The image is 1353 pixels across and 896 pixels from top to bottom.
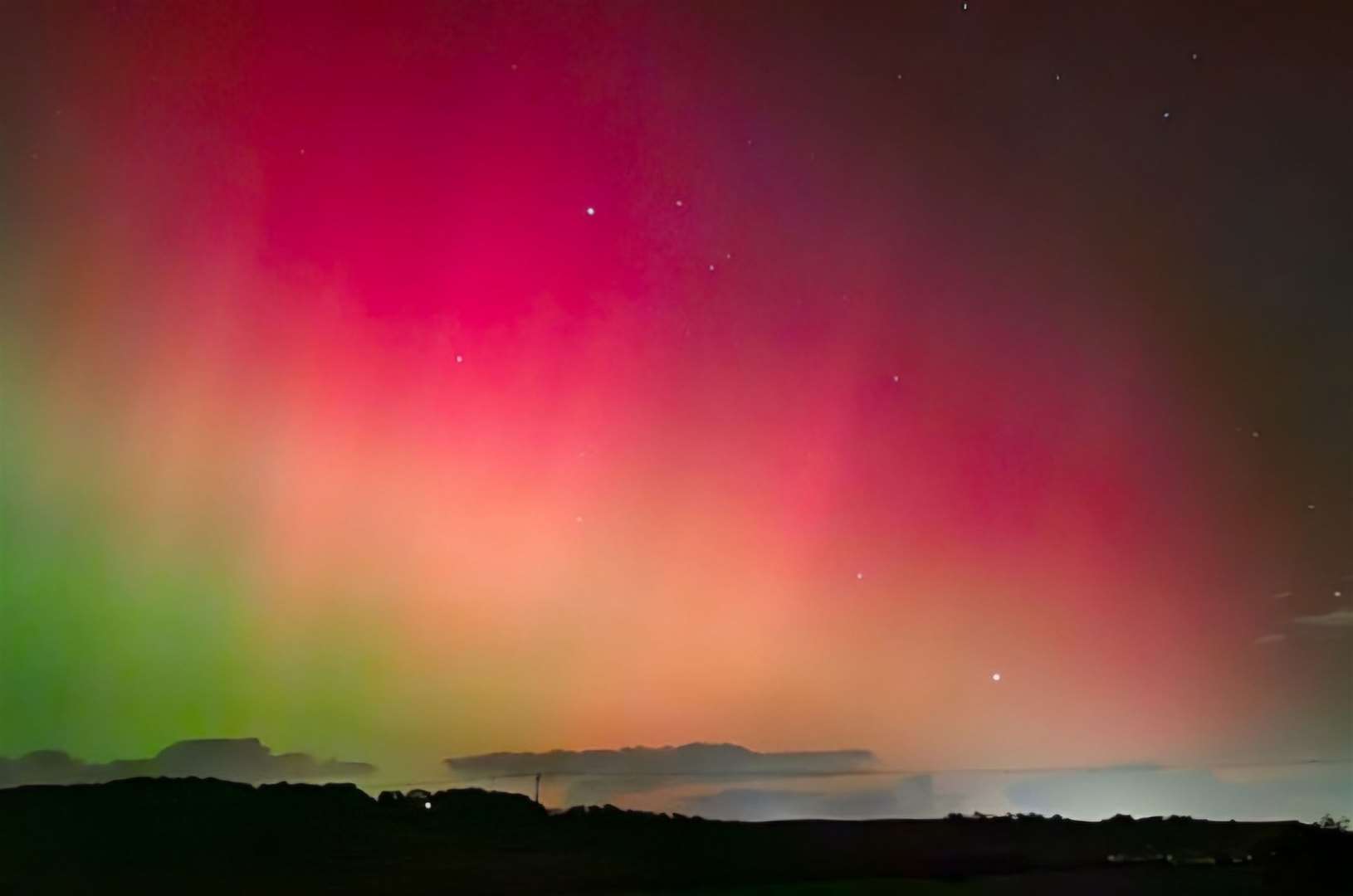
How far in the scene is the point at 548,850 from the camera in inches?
419

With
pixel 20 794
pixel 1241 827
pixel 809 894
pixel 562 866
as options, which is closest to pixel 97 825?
pixel 20 794

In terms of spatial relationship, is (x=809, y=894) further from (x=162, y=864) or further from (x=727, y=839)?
(x=162, y=864)

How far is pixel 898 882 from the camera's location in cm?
1019

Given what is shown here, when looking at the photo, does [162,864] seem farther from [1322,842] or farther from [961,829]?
[1322,842]

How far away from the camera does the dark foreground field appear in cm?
994

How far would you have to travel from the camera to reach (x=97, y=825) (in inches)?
417

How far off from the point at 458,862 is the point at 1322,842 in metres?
6.45

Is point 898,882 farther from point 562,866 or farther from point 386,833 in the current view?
point 386,833

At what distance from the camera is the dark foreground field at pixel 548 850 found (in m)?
9.94

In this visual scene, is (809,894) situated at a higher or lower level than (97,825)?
lower

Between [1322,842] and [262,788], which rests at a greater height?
[262,788]

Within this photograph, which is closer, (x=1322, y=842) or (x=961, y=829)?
(x=1322, y=842)

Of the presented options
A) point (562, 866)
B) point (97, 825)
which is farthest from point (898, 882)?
point (97, 825)

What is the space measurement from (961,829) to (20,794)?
7.24m
